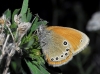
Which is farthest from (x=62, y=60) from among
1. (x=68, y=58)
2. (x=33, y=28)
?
(x=33, y=28)

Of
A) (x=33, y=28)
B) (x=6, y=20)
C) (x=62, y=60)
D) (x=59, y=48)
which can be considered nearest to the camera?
(x=6, y=20)

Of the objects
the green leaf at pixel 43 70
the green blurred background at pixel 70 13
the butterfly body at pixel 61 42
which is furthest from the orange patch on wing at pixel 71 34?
the green blurred background at pixel 70 13

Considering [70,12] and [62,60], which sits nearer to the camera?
[62,60]

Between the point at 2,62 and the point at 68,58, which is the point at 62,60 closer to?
the point at 68,58

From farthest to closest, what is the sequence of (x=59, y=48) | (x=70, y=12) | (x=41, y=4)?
(x=70, y=12)
(x=41, y=4)
(x=59, y=48)

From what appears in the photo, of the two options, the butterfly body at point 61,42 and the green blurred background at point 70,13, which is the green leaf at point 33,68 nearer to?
the butterfly body at point 61,42

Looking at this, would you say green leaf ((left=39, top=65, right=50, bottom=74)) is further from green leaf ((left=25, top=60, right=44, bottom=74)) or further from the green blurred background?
the green blurred background

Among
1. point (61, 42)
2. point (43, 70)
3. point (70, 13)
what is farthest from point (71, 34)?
point (70, 13)

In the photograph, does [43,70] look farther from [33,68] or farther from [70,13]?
[70,13]
